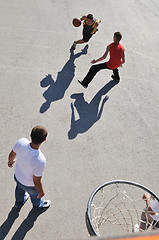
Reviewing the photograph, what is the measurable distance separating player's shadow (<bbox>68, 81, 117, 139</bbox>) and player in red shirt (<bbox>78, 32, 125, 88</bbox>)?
0.47 metres

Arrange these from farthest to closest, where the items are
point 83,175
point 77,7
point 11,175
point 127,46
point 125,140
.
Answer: point 77,7
point 127,46
point 125,140
point 83,175
point 11,175

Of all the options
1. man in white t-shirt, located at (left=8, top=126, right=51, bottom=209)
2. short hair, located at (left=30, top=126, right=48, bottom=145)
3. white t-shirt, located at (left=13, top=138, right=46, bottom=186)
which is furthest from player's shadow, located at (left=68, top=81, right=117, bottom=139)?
short hair, located at (left=30, top=126, right=48, bottom=145)

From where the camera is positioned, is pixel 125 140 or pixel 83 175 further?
pixel 125 140

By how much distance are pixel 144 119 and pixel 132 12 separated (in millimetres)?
6166

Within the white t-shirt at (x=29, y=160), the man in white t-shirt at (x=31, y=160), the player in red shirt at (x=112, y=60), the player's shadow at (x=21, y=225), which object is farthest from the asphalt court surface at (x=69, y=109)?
the white t-shirt at (x=29, y=160)

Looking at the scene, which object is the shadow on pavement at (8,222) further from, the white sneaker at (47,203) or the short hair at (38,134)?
the short hair at (38,134)

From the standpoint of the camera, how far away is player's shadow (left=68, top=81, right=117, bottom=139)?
6.35m

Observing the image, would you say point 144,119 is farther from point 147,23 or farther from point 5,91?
point 147,23

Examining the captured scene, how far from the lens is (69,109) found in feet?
22.1

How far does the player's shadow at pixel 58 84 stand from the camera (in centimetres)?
683

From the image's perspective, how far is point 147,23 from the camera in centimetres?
1080

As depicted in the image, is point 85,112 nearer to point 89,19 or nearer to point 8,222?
point 89,19

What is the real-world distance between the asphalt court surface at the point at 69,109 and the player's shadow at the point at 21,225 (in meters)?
0.02

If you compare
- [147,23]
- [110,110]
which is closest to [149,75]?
[110,110]
